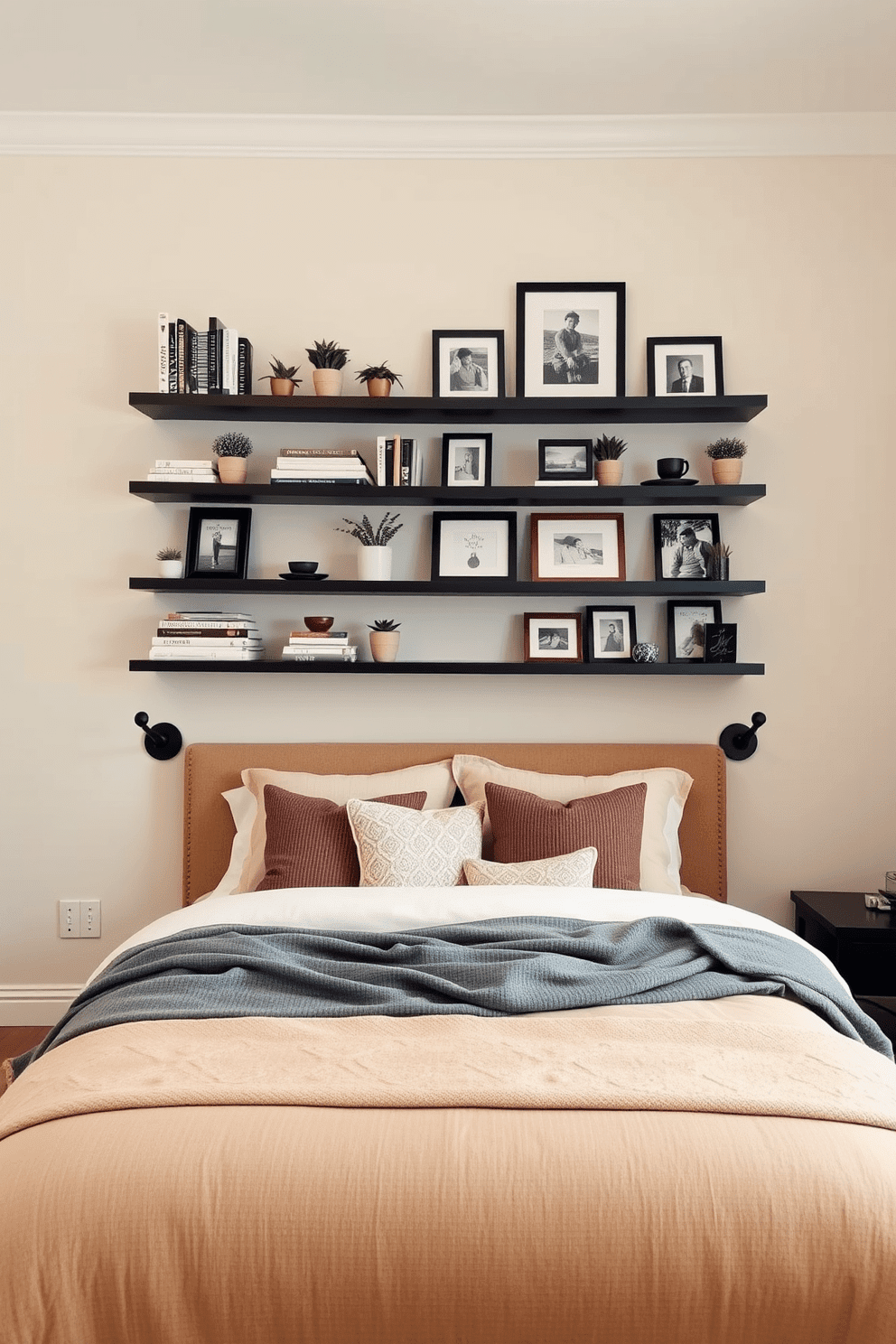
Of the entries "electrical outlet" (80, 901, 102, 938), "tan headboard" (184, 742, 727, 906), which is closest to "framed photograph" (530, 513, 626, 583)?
"tan headboard" (184, 742, 727, 906)

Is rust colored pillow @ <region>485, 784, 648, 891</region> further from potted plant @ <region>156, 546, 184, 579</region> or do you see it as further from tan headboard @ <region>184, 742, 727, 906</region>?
potted plant @ <region>156, 546, 184, 579</region>

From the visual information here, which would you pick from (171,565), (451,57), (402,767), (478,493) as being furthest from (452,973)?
(451,57)

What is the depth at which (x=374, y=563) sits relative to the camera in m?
3.14

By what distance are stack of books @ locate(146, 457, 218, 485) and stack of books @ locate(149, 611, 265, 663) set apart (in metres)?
0.42

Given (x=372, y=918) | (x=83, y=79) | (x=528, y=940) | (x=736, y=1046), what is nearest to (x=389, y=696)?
(x=372, y=918)

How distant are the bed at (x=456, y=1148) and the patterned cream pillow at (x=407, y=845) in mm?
456

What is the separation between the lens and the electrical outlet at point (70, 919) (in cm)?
330

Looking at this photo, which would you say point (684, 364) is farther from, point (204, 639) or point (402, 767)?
point (204, 639)

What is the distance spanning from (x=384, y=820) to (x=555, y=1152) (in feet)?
4.38

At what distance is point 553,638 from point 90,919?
5.86 ft

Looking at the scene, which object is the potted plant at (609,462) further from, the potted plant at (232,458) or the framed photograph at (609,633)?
the potted plant at (232,458)

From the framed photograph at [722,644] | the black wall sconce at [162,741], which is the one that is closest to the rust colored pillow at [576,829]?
the framed photograph at [722,644]

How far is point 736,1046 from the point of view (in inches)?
67.5

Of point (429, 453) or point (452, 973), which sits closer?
point (452, 973)
